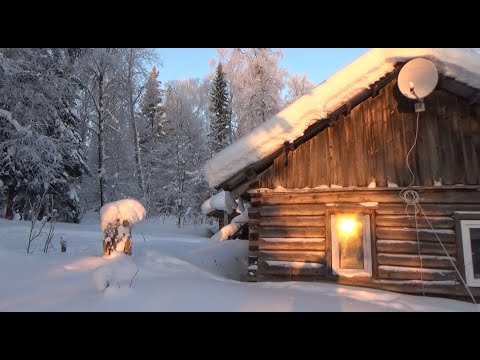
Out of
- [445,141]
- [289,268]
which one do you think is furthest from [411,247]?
[289,268]

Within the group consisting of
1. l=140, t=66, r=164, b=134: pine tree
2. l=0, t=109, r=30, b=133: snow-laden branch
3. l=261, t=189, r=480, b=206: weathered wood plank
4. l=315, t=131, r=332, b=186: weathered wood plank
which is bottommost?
l=261, t=189, r=480, b=206: weathered wood plank

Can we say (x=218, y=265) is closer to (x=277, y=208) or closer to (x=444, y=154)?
(x=277, y=208)

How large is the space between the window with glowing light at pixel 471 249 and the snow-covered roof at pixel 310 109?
2969mm

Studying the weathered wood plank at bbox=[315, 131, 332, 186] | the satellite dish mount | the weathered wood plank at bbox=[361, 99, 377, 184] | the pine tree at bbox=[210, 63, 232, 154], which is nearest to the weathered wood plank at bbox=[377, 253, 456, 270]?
the weathered wood plank at bbox=[361, 99, 377, 184]

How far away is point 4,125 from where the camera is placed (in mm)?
15570

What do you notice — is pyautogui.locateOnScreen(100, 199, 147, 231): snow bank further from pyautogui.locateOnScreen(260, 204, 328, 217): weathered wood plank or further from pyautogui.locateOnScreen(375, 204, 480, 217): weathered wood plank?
pyautogui.locateOnScreen(375, 204, 480, 217): weathered wood plank

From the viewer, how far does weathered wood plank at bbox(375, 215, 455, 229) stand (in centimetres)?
711

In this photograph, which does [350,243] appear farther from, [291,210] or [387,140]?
[387,140]

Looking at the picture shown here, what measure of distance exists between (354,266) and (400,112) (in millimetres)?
3471

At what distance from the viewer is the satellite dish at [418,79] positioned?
6.89m

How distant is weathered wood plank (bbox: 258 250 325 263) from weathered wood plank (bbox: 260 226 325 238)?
0.36 meters

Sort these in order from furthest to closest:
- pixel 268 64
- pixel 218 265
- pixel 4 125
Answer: pixel 268 64
pixel 4 125
pixel 218 265
